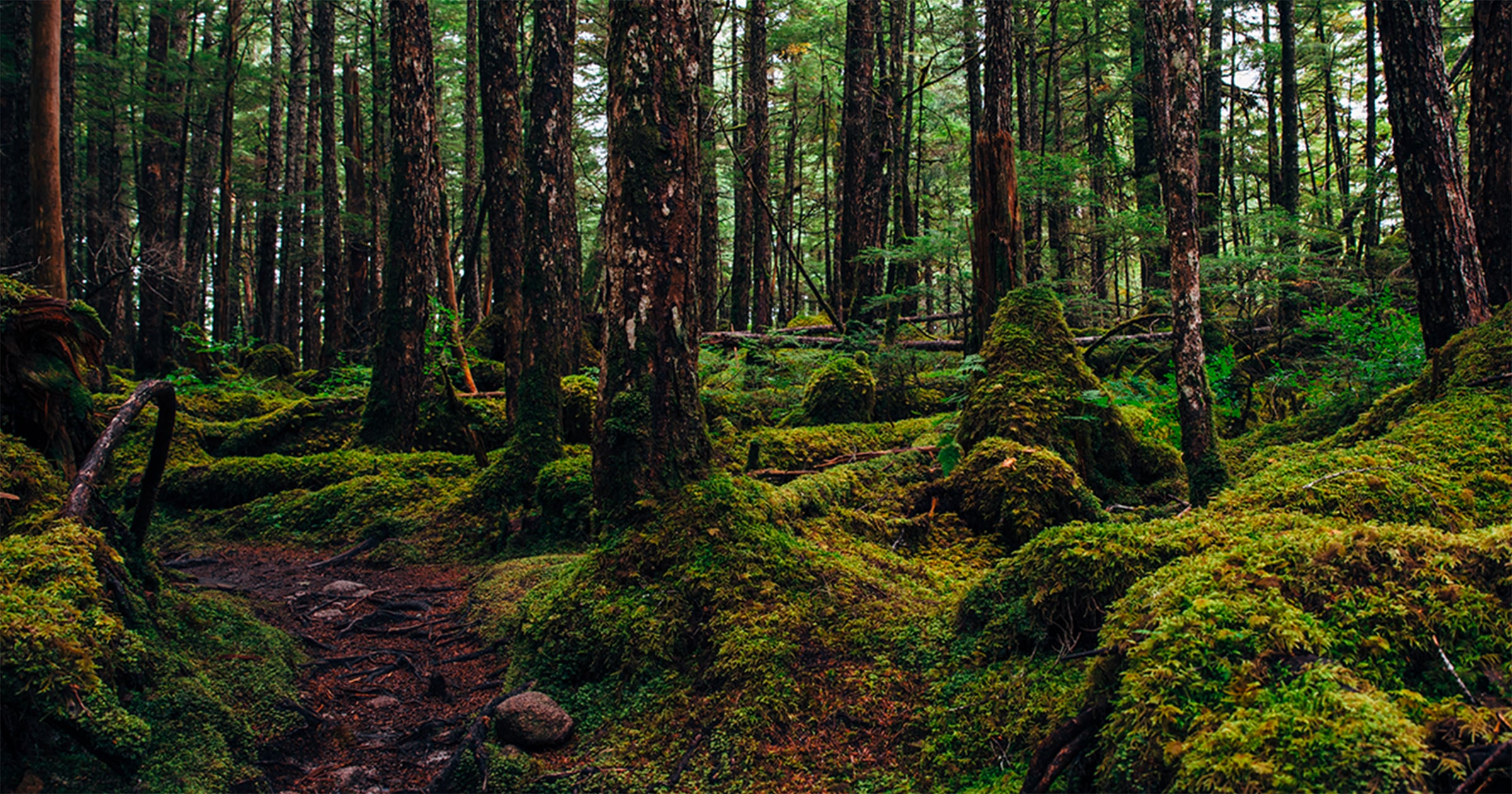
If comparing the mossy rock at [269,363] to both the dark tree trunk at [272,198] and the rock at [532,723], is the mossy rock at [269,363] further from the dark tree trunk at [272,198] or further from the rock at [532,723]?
the rock at [532,723]

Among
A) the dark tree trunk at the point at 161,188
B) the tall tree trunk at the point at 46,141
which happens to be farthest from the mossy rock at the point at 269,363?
the tall tree trunk at the point at 46,141

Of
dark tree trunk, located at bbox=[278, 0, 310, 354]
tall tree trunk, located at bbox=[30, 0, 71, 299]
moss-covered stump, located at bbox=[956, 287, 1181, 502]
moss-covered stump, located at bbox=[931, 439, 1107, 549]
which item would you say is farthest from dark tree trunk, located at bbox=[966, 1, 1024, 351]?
dark tree trunk, located at bbox=[278, 0, 310, 354]

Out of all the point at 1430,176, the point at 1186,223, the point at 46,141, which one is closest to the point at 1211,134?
the point at 1430,176

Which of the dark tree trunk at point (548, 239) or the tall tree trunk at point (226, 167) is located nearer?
the dark tree trunk at point (548, 239)

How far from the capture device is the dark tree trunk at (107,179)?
757 inches

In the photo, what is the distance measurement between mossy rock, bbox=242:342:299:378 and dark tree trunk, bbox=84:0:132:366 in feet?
9.70

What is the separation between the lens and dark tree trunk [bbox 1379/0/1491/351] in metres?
6.25

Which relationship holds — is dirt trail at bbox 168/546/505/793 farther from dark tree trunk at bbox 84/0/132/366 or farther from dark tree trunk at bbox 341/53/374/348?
dark tree trunk at bbox 84/0/132/366

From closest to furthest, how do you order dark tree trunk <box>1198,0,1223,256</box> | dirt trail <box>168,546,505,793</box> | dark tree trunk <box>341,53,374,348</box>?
dirt trail <box>168,546,505,793</box>
dark tree trunk <box>1198,0,1223,256</box>
dark tree trunk <box>341,53,374,348</box>

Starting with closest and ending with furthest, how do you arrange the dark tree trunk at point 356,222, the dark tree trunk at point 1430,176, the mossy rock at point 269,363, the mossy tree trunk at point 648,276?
the mossy tree trunk at point 648,276
the dark tree trunk at point 1430,176
the dark tree trunk at point 356,222
the mossy rock at point 269,363

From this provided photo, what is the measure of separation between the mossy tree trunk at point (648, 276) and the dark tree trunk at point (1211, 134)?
14499 mm

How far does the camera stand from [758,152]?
20.6 m

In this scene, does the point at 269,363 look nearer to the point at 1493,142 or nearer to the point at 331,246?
the point at 331,246

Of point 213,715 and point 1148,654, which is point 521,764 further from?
point 1148,654
